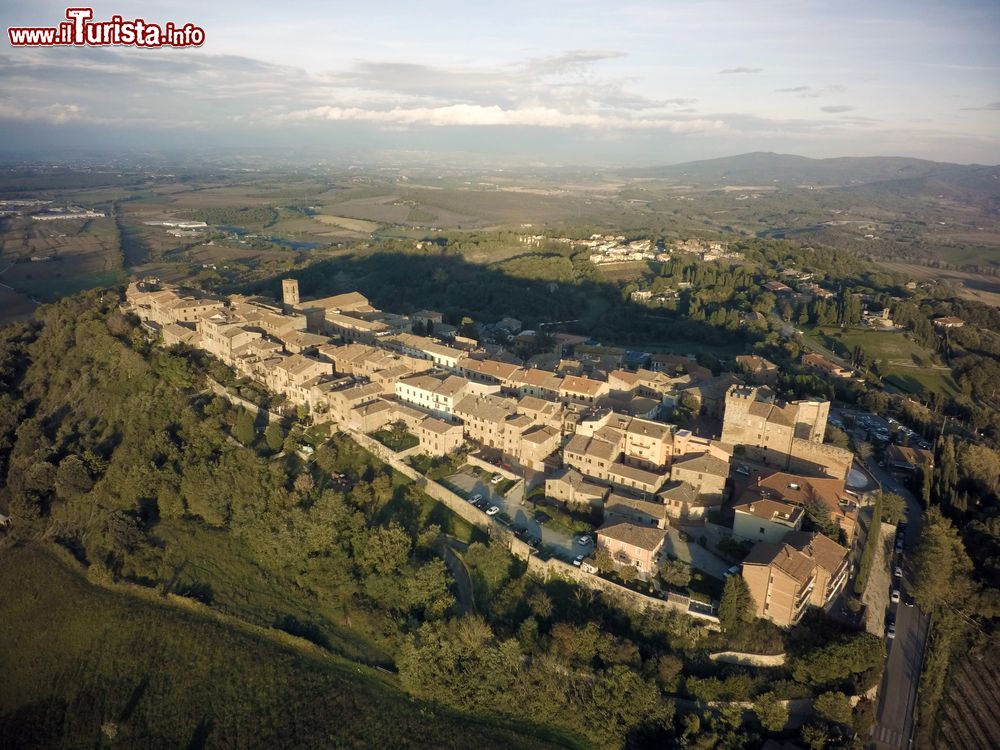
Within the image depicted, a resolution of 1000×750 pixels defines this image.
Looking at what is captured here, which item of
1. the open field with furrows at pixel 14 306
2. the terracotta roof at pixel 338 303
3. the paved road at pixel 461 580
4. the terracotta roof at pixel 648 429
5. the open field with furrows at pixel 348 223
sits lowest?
the paved road at pixel 461 580

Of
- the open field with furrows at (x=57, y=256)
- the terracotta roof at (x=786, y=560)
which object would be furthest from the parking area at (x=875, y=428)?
the open field with furrows at (x=57, y=256)

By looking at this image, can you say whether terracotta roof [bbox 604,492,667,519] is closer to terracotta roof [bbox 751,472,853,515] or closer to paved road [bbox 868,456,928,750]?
terracotta roof [bbox 751,472,853,515]

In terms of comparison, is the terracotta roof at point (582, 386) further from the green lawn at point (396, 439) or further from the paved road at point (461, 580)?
the paved road at point (461, 580)

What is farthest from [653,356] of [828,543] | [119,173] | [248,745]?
[119,173]

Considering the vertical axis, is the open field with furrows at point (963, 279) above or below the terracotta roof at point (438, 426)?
above

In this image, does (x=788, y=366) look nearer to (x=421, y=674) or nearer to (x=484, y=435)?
(x=484, y=435)

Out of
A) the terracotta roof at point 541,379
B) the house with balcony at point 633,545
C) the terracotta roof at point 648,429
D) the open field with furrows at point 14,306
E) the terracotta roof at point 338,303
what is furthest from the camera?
the open field with furrows at point 14,306

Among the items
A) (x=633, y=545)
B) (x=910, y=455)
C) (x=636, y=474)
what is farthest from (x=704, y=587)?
(x=910, y=455)
